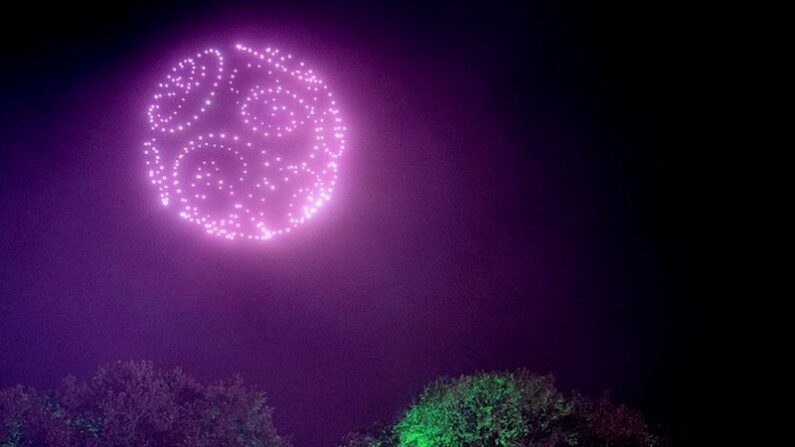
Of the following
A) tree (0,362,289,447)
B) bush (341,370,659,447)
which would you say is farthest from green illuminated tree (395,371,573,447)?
tree (0,362,289,447)

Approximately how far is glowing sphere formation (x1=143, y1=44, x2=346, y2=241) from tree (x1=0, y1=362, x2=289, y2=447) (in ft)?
8.79

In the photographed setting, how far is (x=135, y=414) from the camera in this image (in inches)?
343

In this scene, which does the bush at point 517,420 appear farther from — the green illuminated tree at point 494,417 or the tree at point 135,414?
the tree at point 135,414

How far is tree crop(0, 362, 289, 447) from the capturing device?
27.6 ft

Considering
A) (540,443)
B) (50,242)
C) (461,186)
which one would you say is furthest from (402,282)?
(50,242)

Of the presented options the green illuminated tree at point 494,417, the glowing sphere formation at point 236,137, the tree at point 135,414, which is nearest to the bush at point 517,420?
the green illuminated tree at point 494,417

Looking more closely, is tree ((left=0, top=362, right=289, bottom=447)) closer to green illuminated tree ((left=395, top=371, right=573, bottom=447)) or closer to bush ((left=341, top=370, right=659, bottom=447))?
green illuminated tree ((left=395, top=371, right=573, bottom=447))

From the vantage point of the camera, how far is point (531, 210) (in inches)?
484

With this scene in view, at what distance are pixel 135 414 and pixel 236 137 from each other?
4.24m

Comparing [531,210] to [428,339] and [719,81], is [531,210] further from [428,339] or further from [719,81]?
[719,81]

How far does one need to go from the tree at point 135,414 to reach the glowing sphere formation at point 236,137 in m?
2.68

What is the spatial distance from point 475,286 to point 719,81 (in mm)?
5610

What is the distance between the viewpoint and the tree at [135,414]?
27.6 ft

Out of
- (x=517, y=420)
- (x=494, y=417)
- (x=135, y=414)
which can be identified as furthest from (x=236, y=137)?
(x=517, y=420)
